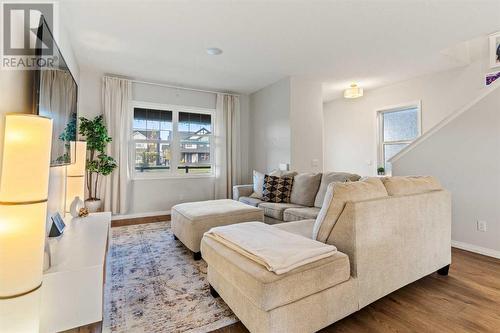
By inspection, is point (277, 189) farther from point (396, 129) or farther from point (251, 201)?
point (396, 129)

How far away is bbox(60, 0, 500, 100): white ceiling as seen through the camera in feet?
8.16

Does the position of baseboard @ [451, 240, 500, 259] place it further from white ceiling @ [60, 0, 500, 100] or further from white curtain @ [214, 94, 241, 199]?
white curtain @ [214, 94, 241, 199]

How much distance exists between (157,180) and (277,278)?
419cm

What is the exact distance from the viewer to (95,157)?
433 cm

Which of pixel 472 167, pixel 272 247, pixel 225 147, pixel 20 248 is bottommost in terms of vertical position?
pixel 272 247

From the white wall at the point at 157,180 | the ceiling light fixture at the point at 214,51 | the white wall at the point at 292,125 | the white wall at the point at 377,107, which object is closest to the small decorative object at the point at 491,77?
the white wall at the point at 377,107

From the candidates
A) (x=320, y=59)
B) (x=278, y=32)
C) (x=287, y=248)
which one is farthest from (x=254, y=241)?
(x=320, y=59)

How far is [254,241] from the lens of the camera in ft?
5.34

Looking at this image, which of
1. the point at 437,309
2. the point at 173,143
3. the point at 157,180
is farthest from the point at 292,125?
the point at 437,309

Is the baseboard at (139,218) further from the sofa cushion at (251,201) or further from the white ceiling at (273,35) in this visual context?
the white ceiling at (273,35)

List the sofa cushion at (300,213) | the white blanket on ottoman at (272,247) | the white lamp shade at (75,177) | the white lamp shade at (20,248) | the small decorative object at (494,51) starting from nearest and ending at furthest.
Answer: the white lamp shade at (20,248) → the white blanket on ottoman at (272,247) → the white lamp shade at (75,177) → the sofa cushion at (300,213) → the small decorative object at (494,51)

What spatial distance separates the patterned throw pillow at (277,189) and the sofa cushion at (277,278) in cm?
215

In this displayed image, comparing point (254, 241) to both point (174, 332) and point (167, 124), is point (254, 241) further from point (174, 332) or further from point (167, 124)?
point (167, 124)

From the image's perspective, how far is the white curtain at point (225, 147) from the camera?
216 inches
